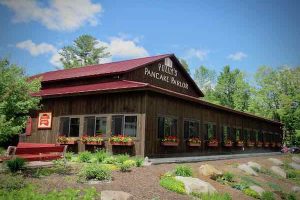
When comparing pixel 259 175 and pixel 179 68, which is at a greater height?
pixel 179 68

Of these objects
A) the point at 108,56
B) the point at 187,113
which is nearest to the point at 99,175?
the point at 187,113

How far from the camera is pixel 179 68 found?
2811 centimetres

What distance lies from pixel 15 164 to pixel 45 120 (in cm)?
1048

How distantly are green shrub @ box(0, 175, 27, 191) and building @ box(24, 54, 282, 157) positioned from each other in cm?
783

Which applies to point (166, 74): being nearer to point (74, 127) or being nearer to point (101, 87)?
point (101, 87)

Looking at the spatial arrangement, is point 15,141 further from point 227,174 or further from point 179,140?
point 227,174

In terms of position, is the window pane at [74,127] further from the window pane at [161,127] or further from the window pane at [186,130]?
the window pane at [186,130]

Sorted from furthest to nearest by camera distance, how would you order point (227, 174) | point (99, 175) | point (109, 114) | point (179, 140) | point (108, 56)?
point (108, 56) → point (179, 140) → point (109, 114) → point (227, 174) → point (99, 175)

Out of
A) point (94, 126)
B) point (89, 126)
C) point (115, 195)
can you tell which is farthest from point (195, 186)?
point (89, 126)

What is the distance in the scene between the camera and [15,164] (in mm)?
12297

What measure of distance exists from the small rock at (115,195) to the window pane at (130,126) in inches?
305

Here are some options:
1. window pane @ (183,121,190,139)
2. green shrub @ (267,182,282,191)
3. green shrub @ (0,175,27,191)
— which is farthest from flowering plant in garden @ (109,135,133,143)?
green shrub @ (267,182,282,191)

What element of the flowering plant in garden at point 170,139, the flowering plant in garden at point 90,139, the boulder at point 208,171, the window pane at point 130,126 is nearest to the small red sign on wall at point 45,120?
the flowering plant in garden at point 90,139

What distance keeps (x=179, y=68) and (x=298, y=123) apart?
107 ft
